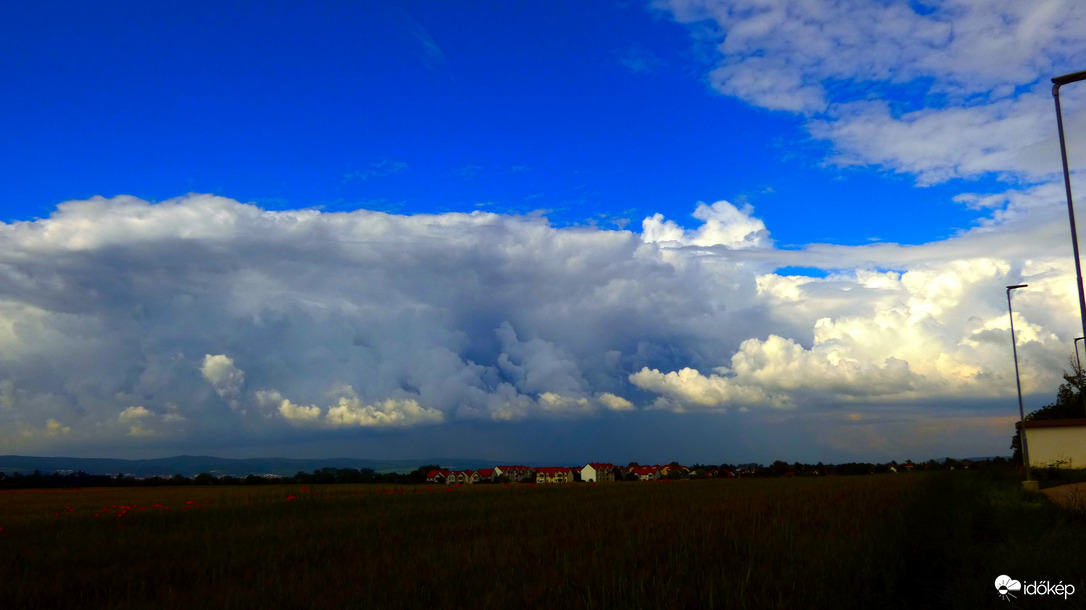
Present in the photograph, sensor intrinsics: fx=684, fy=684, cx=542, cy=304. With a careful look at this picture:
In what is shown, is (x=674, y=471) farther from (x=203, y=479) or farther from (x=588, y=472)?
(x=203, y=479)

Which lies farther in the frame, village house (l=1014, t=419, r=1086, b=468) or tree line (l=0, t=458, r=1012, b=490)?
tree line (l=0, t=458, r=1012, b=490)

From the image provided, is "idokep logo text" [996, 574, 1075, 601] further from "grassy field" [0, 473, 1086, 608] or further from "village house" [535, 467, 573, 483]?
"village house" [535, 467, 573, 483]

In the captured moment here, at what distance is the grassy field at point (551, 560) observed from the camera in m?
8.70

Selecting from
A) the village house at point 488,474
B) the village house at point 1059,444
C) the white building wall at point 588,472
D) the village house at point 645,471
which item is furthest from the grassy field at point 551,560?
the white building wall at point 588,472

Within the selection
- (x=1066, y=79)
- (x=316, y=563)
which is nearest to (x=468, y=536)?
(x=316, y=563)

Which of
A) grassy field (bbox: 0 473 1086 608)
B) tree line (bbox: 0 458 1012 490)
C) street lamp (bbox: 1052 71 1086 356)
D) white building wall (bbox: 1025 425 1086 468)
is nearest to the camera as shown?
grassy field (bbox: 0 473 1086 608)

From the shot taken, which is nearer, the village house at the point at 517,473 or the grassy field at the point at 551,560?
the grassy field at the point at 551,560

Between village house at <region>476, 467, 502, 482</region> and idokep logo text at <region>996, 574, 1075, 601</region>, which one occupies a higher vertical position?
idokep logo text at <region>996, 574, 1075, 601</region>

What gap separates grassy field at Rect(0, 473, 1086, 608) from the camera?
870cm

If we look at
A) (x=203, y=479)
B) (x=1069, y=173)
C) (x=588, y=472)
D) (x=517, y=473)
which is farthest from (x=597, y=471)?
(x=1069, y=173)

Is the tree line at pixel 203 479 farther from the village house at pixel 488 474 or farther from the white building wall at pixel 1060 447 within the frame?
the white building wall at pixel 1060 447

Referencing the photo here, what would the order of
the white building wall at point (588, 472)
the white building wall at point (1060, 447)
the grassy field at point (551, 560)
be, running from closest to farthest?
the grassy field at point (551, 560), the white building wall at point (1060, 447), the white building wall at point (588, 472)

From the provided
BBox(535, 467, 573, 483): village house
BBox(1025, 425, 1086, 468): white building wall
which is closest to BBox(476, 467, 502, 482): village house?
BBox(535, 467, 573, 483): village house

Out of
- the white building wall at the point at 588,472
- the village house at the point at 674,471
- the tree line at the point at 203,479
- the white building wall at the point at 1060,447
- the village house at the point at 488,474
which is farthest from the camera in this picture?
the white building wall at the point at 588,472
